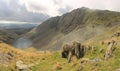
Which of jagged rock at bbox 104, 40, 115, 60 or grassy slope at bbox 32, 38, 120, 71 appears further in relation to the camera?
jagged rock at bbox 104, 40, 115, 60

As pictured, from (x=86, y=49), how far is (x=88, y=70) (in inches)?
483

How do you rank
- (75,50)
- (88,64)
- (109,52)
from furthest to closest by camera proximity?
(75,50) → (109,52) → (88,64)

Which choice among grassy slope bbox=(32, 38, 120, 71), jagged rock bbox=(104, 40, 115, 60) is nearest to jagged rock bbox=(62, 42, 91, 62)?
grassy slope bbox=(32, 38, 120, 71)

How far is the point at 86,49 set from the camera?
182 ft

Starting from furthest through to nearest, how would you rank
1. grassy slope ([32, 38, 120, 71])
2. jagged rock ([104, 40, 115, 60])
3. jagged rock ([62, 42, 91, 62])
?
jagged rock ([62, 42, 91, 62]) < jagged rock ([104, 40, 115, 60]) < grassy slope ([32, 38, 120, 71])

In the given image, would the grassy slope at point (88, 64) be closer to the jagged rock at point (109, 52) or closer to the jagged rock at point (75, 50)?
the jagged rock at point (109, 52)

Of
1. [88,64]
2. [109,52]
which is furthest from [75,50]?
[88,64]

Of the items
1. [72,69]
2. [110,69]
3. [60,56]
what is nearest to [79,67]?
[72,69]

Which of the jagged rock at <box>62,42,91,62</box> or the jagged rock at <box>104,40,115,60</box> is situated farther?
the jagged rock at <box>62,42,91,62</box>

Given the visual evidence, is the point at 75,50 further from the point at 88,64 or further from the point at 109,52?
the point at 88,64

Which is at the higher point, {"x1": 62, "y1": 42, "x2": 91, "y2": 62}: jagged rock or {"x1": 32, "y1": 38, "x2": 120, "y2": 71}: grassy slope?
{"x1": 62, "y1": 42, "x2": 91, "y2": 62}: jagged rock

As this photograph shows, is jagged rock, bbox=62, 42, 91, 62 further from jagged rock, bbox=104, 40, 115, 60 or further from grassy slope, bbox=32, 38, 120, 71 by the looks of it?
jagged rock, bbox=104, 40, 115, 60

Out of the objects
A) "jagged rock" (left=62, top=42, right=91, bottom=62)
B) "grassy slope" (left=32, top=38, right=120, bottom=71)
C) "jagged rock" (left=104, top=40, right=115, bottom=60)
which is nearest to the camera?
"grassy slope" (left=32, top=38, right=120, bottom=71)

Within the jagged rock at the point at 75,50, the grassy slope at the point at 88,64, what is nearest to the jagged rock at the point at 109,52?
the grassy slope at the point at 88,64
